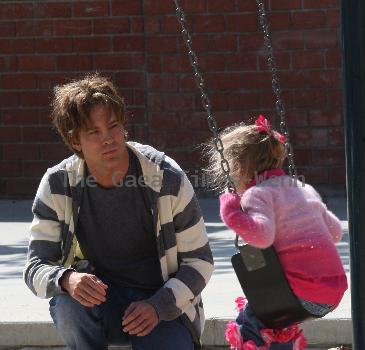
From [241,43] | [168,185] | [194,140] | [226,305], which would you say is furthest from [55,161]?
[168,185]

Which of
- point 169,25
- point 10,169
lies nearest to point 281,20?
point 169,25

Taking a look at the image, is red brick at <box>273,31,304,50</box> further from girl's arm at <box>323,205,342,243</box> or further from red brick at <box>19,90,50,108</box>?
girl's arm at <box>323,205,342,243</box>

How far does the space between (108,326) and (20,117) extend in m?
5.46

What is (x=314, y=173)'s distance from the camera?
9.51 m

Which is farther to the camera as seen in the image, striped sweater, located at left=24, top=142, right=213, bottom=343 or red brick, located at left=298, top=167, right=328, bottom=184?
red brick, located at left=298, top=167, right=328, bottom=184

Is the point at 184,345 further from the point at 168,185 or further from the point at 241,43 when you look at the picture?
the point at 241,43

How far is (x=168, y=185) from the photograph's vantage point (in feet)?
14.8

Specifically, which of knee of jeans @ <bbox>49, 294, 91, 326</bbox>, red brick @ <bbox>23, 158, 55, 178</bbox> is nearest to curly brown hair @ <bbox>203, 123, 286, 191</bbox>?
knee of jeans @ <bbox>49, 294, 91, 326</bbox>

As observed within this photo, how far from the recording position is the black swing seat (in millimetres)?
4273

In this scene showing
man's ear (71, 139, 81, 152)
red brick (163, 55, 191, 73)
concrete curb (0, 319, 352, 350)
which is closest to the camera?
man's ear (71, 139, 81, 152)

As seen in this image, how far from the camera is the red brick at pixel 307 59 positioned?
938 cm

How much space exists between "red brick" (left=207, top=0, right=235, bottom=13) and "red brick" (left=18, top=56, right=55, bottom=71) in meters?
1.40

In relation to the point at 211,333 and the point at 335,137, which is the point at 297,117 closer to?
the point at 335,137

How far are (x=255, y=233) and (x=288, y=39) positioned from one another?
5.35 m
